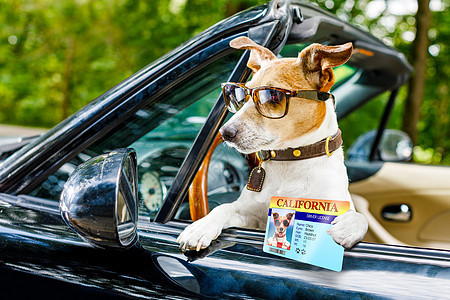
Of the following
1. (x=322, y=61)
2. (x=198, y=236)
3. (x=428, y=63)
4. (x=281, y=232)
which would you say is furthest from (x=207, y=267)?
(x=428, y=63)

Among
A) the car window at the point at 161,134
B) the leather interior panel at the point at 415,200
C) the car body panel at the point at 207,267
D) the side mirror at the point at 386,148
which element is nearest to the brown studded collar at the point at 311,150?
the car body panel at the point at 207,267

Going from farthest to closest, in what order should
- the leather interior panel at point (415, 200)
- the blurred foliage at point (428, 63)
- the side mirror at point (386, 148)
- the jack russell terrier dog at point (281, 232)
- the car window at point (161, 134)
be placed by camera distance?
1. the blurred foliage at point (428, 63)
2. the side mirror at point (386, 148)
3. the leather interior panel at point (415, 200)
4. the car window at point (161, 134)
5. the jack russell terrier dog at point (281, 232)

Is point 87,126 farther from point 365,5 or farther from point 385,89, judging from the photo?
point 365,5

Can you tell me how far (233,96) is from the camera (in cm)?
133

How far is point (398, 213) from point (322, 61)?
2000mm

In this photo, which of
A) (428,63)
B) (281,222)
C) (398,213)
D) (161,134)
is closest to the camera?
(281,222)

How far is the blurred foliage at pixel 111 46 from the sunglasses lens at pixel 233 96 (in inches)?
292

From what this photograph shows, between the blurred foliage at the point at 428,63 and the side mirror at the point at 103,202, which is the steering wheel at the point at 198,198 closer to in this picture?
the side mirror at the point at 103,202

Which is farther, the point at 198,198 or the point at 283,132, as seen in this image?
the point at 198,198

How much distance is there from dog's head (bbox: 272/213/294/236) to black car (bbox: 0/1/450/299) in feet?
0.21

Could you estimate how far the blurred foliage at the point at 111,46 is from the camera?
32.0 feet

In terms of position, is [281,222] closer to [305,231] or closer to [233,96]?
[305,231]

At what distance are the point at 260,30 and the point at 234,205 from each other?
0.56 metres

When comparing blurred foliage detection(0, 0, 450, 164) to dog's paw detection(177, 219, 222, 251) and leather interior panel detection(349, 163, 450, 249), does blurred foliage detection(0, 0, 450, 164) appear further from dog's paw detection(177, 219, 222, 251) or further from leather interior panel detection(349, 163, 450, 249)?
dog's paw detection(177, 219, 222, 251)
